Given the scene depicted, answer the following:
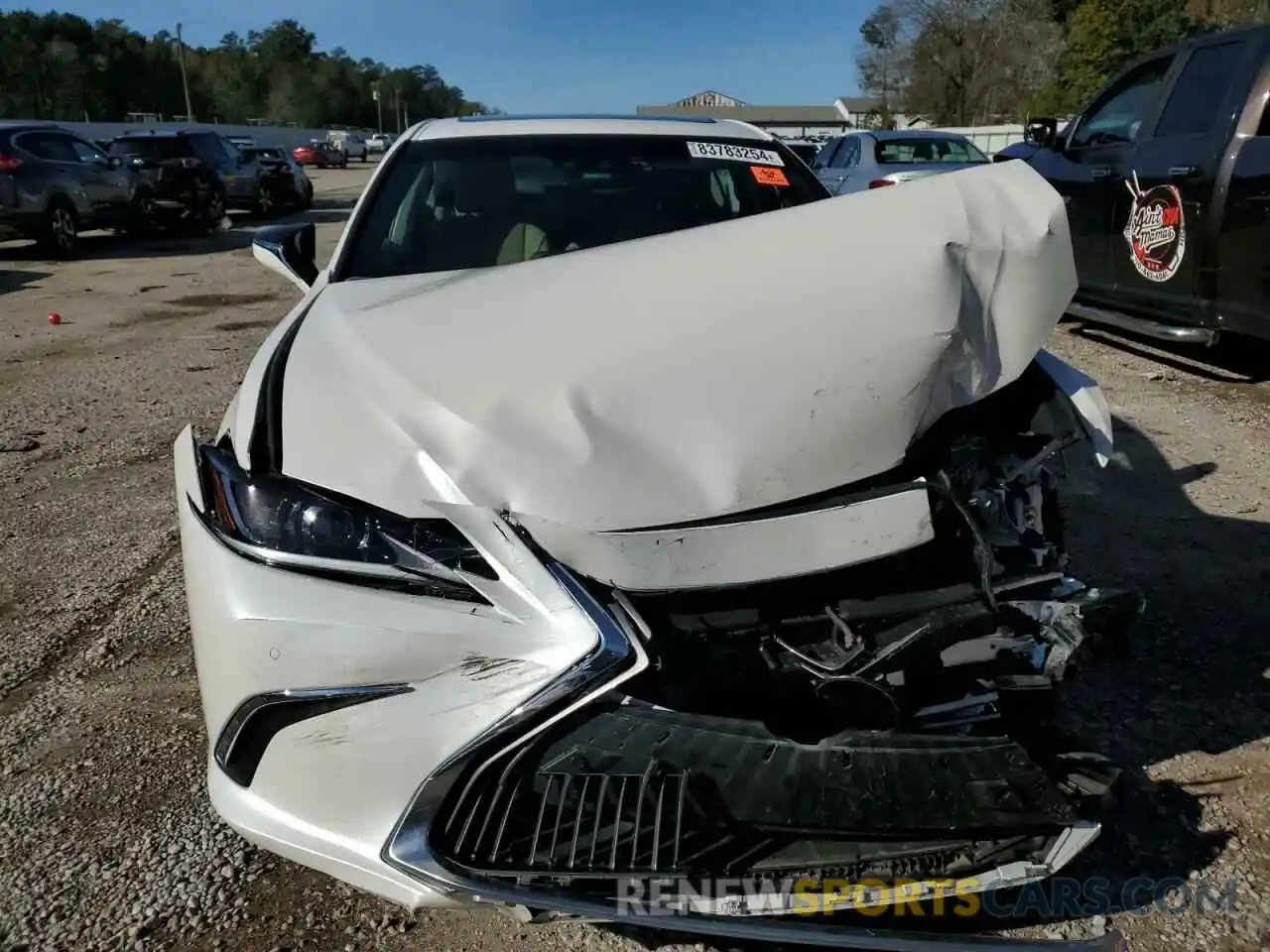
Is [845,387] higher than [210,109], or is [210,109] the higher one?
[210,109]

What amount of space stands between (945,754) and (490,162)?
246 centimetres

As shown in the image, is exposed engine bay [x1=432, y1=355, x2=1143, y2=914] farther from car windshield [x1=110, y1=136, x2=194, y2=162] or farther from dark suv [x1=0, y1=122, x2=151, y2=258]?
car windshield [x1=110, y1=136, x2=194, y2=162]

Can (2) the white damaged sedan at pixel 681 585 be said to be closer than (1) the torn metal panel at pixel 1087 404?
Yes

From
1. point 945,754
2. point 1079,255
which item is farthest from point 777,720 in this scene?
point 1079,255

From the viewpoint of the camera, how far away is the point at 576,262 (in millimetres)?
2359

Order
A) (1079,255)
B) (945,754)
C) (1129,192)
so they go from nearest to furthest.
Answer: (945,754)
(1129,192)
(1079,255)

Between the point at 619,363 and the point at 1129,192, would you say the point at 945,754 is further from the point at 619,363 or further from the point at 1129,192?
the point at 1129,192

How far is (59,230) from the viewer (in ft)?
44.8

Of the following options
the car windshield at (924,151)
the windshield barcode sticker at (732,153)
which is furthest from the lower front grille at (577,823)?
the car windshield at (924,151)

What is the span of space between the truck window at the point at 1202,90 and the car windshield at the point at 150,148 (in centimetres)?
1597

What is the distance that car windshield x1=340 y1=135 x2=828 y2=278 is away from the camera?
3191 mm

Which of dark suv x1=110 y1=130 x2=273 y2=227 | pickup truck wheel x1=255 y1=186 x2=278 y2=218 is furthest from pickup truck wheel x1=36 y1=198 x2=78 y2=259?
pickup truck wheel x1=255 y1=186 x2=278 y2=218

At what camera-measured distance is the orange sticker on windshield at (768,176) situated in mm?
3553

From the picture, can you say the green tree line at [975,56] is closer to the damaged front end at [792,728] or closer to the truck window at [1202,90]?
the truck window at [1202,90]
